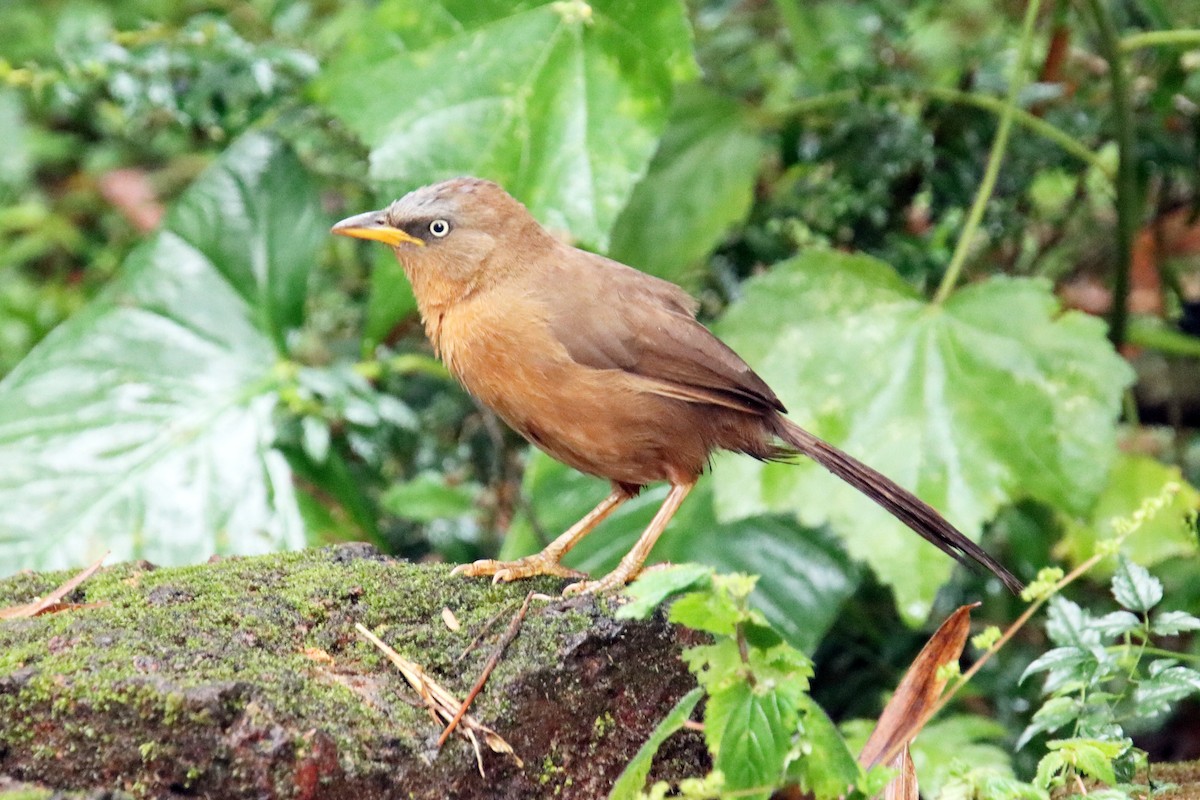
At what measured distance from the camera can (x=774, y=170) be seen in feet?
17.6

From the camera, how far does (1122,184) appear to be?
13.8 ft

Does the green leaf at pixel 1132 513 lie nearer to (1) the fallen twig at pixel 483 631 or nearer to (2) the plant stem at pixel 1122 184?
(2) the plant stem at pixel 1122 184

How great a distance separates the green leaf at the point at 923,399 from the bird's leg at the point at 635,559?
36 cm

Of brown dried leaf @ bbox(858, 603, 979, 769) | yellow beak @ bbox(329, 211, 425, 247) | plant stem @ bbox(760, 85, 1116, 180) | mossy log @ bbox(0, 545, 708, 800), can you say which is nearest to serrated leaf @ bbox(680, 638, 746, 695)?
mossy log @ bbox(0, 545, 708, 800)

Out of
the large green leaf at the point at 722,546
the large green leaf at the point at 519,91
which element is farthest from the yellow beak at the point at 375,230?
the large green leaf at the point at 722,546

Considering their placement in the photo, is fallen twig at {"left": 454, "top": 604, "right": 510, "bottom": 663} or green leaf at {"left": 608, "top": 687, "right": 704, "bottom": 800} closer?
green leaf at {"left": 608, "top": 687, "right": 704, "bottom": 800}

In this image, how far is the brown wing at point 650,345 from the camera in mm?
3035

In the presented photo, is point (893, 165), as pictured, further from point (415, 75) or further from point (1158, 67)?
point (415, 75)

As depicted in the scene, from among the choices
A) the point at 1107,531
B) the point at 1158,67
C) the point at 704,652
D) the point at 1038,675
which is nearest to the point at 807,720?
the point at 704,652

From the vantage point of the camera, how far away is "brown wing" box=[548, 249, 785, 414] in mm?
3035

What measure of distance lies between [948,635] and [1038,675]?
2.13 m

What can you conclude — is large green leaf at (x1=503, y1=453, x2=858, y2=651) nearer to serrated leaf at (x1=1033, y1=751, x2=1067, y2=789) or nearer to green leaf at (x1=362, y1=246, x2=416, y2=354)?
green leaf at (x1=362, y1=246, x2=416, y2=354)

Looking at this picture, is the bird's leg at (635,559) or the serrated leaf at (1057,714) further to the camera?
the bird's leg at (635,559)

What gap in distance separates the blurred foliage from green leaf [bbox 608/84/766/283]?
12 millimetres
